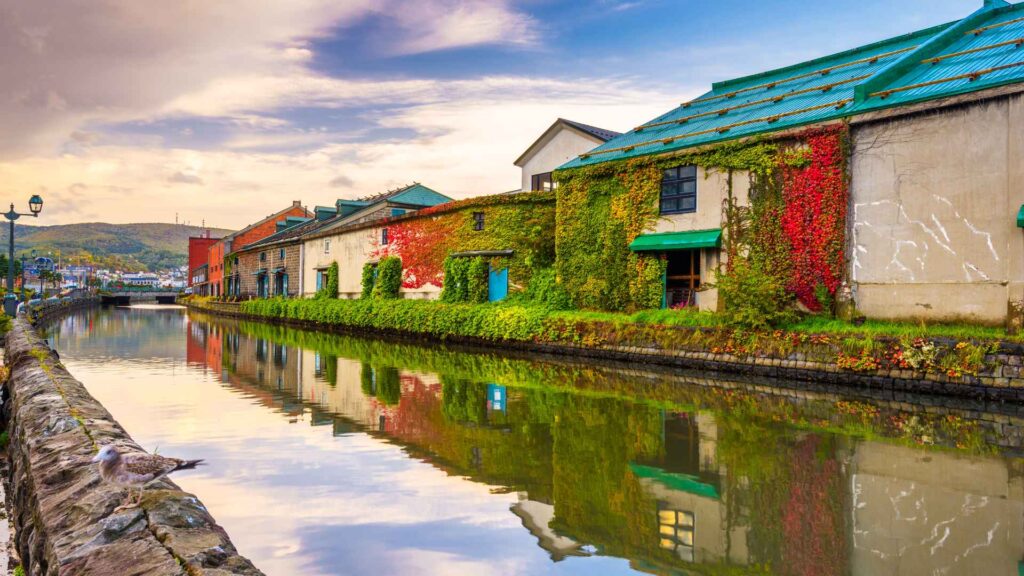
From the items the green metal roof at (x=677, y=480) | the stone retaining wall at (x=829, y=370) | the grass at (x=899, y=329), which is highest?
the grass at (x=899, y=329)

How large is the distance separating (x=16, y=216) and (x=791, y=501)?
1207 inches

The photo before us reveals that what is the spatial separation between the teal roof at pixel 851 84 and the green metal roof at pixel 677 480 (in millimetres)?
11721

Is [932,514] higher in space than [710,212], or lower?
lower

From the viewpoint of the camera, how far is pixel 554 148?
103 ft

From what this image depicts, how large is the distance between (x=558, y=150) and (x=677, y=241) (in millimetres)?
13627

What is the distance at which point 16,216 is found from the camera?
86.6 ft

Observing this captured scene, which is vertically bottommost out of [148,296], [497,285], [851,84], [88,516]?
[88,516]

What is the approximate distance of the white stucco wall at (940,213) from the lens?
42.7ft

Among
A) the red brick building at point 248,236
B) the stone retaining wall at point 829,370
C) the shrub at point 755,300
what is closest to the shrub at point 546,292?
the stone retaining wall at point 829,370

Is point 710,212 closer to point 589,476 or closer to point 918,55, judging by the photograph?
point 918,55

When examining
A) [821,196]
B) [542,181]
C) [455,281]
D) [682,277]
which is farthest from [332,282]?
[821,196]

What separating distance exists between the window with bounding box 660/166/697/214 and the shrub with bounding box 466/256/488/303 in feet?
28.1

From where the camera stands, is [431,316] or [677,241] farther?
[431,316]

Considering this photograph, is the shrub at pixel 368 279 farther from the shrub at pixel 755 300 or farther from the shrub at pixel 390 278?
the shrub at pixel 755 300
